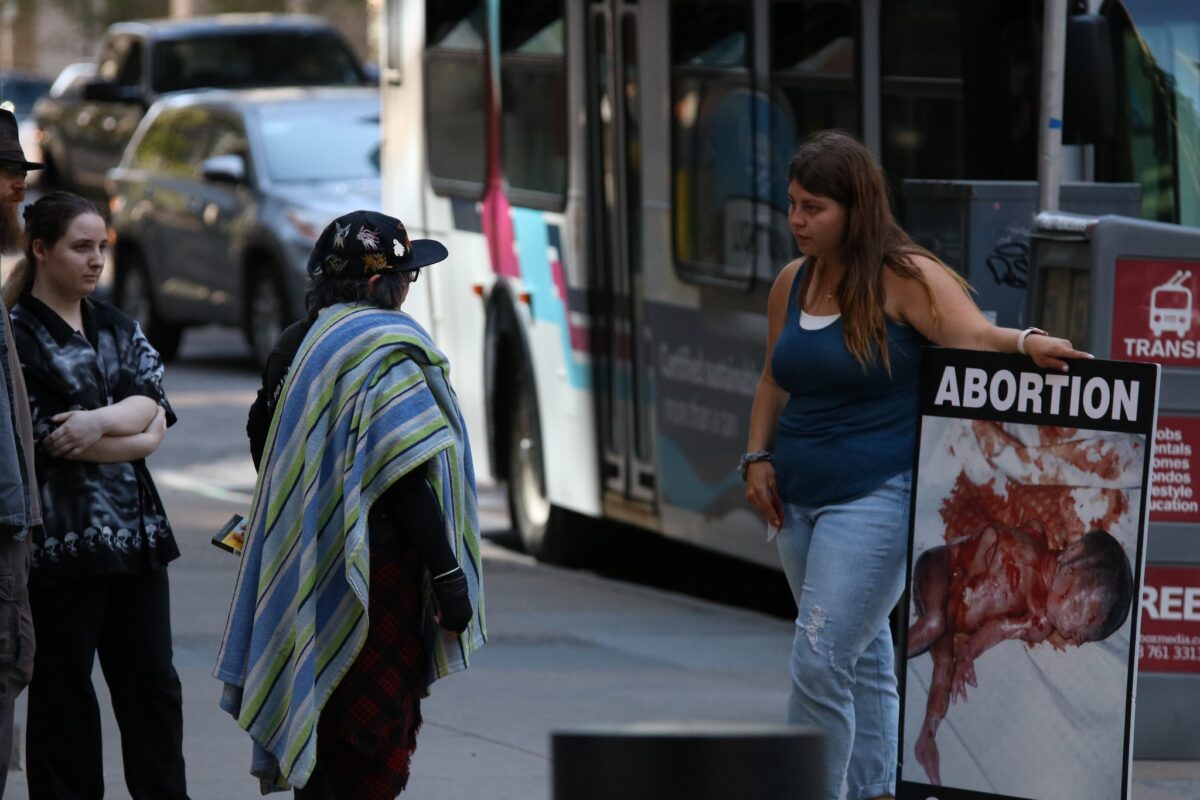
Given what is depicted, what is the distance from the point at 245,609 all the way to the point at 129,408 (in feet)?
2.42

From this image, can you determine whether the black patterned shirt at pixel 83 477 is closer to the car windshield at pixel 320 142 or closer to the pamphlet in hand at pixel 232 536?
the pamphlet in hand at pixel 232 536

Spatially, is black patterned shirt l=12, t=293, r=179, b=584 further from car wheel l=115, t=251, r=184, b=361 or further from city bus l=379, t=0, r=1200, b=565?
car wheel l=115, t=251, r=184, b=361

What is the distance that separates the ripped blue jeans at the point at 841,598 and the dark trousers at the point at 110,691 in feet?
4.99

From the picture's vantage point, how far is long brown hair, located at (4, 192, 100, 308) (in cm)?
561

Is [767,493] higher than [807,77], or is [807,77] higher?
[807,77]

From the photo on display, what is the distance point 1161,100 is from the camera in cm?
755

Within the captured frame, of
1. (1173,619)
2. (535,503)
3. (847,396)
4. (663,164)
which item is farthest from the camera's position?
(535,503)

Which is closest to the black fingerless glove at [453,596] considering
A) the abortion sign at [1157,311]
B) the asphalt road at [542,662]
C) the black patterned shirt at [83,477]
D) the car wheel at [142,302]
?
the asphalt road at [542,662]

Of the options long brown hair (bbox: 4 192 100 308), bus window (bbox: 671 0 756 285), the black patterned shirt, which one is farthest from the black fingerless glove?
bus window (bbox: 671 0 756 285)

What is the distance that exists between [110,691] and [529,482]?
5.59 meters

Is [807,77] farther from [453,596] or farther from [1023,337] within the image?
[453,596]

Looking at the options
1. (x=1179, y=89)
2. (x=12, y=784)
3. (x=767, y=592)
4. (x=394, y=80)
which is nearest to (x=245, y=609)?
(x=12, y=784)

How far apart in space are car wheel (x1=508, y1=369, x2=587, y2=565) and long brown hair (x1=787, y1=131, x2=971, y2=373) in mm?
5757

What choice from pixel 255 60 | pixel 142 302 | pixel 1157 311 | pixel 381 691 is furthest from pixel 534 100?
pixel 255 60
